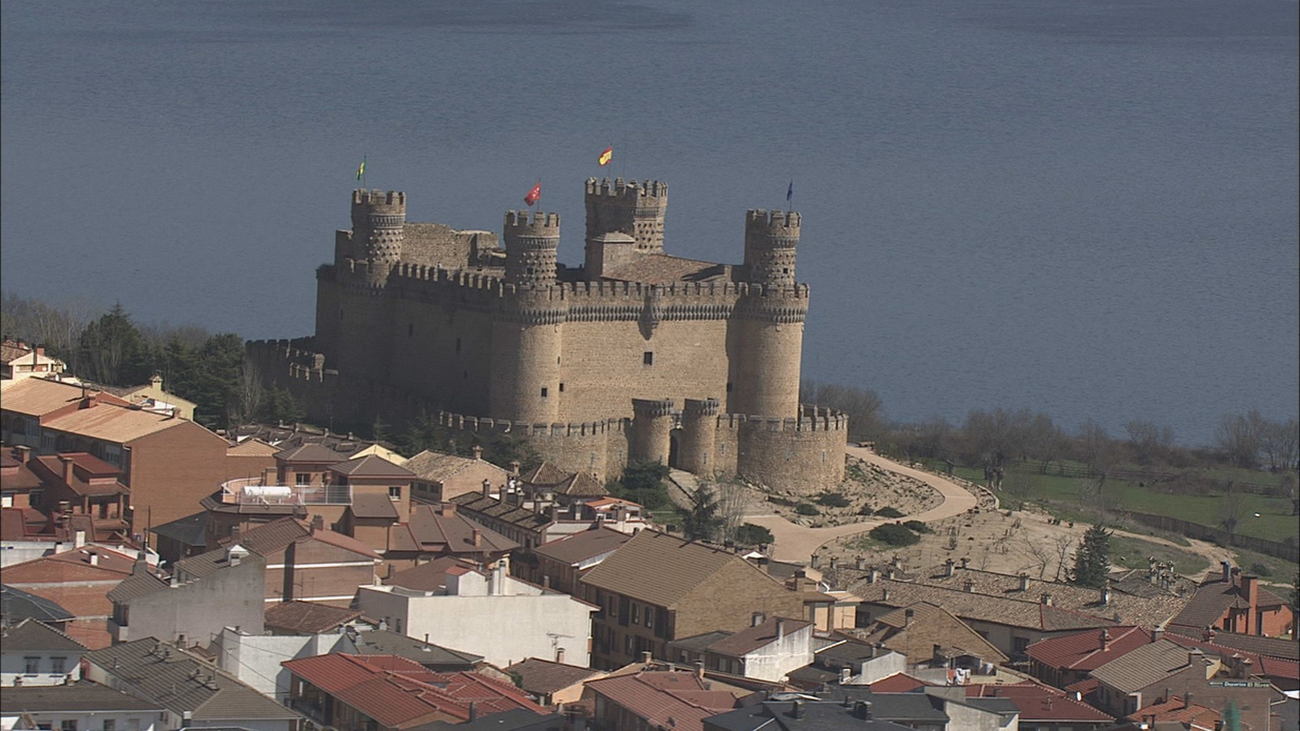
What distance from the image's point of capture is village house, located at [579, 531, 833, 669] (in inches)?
1668

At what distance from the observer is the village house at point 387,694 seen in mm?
33969

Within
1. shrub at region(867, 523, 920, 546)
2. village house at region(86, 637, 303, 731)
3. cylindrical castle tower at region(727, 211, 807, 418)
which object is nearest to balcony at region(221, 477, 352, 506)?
village house at region(86, 637, 303, 731)

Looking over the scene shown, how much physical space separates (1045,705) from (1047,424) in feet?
144

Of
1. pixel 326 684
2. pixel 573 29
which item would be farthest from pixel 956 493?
pixel 326 684

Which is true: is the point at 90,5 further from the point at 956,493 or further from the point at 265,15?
the point at 956,493

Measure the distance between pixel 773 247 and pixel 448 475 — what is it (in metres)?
12.0

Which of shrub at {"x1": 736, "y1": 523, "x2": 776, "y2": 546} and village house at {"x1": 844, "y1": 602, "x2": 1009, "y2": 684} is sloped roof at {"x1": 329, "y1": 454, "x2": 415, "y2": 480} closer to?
village house at {"x1": 844, "y1": 602, "x2": 1009, "y2": 684}

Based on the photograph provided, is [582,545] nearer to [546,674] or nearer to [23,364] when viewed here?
[546,674]

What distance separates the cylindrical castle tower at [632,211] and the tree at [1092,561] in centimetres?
1146

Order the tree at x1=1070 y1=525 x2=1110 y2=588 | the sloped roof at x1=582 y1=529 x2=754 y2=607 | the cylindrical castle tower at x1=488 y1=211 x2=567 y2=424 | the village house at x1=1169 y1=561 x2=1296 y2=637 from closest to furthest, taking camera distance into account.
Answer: the sloped roof at x1=582 y1=529 x2=754 y2=607, the village house at x1=1169 y1=561 x2=1296 y2=637, the tree at x1=1070 y1=525 x2=1110 y2=588, the cylindrical castle tower at x1=488 y1=211 x2=567 y2=424

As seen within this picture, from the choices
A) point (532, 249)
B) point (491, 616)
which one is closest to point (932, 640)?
point (491, 616)

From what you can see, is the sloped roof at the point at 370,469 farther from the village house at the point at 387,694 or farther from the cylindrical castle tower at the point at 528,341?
the cylindrical castle tower at the point at 528,341

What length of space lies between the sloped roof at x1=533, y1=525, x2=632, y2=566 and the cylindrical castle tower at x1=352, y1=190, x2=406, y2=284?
1534cm

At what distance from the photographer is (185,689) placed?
111 feet
